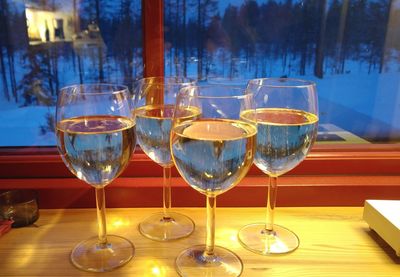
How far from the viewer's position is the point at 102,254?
0.71 metres

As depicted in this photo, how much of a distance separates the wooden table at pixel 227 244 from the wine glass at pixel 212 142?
6 cm

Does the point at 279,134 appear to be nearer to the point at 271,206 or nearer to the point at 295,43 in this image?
the point at 271,206

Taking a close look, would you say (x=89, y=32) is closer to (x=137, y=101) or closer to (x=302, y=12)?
(x=137, y=101)

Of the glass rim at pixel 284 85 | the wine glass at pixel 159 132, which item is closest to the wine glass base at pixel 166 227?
the wine glass at pixel 159 132

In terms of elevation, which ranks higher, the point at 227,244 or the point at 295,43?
the point at 295,43

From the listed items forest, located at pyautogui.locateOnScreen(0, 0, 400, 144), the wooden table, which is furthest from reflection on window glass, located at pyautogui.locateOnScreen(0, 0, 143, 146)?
the wooden table

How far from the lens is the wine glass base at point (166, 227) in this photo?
767 mm

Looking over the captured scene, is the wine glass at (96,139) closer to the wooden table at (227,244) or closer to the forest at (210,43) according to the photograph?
the wooden table at (227,244)

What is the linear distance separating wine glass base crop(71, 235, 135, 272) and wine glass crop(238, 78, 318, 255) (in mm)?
206

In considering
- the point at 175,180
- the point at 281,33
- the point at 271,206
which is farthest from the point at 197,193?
the point at 281,33

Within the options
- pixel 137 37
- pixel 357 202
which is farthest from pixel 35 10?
pixel 357 202

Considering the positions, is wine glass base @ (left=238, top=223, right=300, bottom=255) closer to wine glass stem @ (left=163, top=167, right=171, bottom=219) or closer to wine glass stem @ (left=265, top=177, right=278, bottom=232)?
wine glass stem @ (left=265, top=177, right=278, bottom=232)

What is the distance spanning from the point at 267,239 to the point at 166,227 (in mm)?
189

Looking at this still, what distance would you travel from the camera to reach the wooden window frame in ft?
2.83
